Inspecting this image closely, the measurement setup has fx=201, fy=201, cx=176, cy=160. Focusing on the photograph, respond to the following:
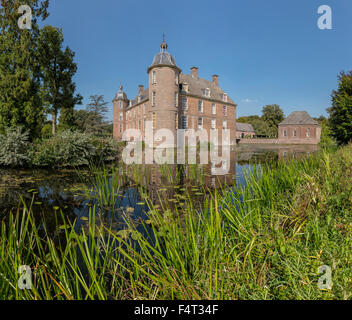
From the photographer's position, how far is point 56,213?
4137mm

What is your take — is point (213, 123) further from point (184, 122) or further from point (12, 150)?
point (12, 150)

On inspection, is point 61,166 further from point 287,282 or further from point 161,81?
point 161,81

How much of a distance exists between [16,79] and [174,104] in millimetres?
17385

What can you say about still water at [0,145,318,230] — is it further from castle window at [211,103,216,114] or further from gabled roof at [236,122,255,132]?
gabled roof at [236,122,255,132]

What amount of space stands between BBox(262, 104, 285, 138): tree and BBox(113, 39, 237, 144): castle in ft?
88.9

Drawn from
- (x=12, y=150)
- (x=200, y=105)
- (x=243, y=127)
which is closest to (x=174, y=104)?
(x=200, y=105)

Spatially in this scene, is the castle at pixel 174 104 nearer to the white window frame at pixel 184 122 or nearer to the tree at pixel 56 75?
the white window frame at pixel 184 122

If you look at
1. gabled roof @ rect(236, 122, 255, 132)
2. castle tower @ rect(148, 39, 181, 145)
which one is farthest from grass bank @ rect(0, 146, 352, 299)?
gabled roof @ rect(236, 122, 255, 132)

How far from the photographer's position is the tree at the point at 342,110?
12164 mm

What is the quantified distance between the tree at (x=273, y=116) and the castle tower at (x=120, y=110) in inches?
1594

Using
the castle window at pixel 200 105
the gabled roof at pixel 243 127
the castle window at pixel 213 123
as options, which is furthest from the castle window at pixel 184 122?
the gabled roof at pixel 243 127

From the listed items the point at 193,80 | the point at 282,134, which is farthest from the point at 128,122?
the point at 282,134

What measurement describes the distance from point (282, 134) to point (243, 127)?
1462 centimetres
